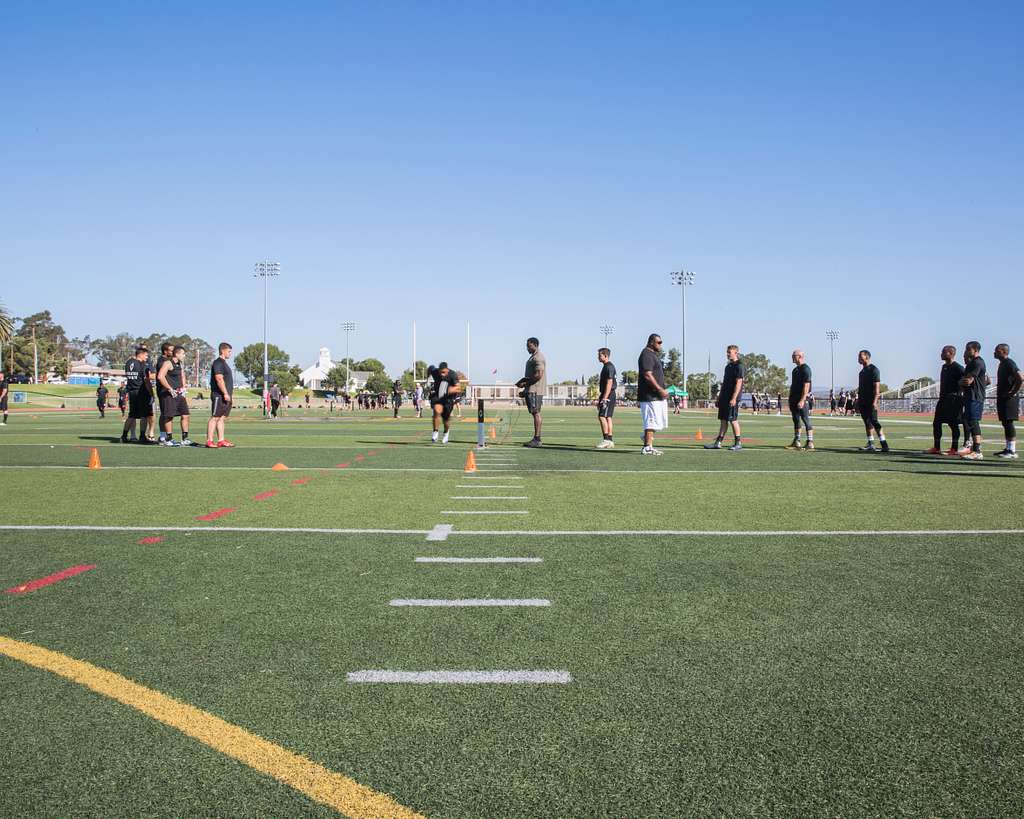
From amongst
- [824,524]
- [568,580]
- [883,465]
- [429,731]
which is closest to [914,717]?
[429,731]

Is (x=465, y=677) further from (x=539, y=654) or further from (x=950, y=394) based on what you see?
(x=950, y=394)

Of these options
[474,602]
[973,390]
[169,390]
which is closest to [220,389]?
[169,390]

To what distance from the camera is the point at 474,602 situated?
4203mm

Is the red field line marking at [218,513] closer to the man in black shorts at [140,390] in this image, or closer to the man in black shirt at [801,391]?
the man in black shorts at [140,390]

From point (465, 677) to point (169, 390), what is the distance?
1309 cm

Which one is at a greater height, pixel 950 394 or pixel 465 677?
pixel 950 394

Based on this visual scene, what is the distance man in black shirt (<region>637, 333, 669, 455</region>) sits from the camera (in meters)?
13.6

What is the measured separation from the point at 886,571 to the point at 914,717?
2.41 m

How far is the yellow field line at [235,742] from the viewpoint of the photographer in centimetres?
220

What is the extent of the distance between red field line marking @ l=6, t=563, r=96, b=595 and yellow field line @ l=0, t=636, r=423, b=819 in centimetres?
115

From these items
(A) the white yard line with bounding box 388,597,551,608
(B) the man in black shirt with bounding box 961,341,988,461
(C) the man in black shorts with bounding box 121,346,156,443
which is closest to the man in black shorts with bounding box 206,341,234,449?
(C) the man in black shorts with bounding box 121,346,156,443

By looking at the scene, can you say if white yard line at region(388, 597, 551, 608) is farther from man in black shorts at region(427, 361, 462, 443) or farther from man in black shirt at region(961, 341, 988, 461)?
man in black shorts at region(427, 361, 462, 443)

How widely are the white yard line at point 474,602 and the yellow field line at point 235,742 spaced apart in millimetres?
1439

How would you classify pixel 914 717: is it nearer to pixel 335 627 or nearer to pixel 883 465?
pixel 335 627
